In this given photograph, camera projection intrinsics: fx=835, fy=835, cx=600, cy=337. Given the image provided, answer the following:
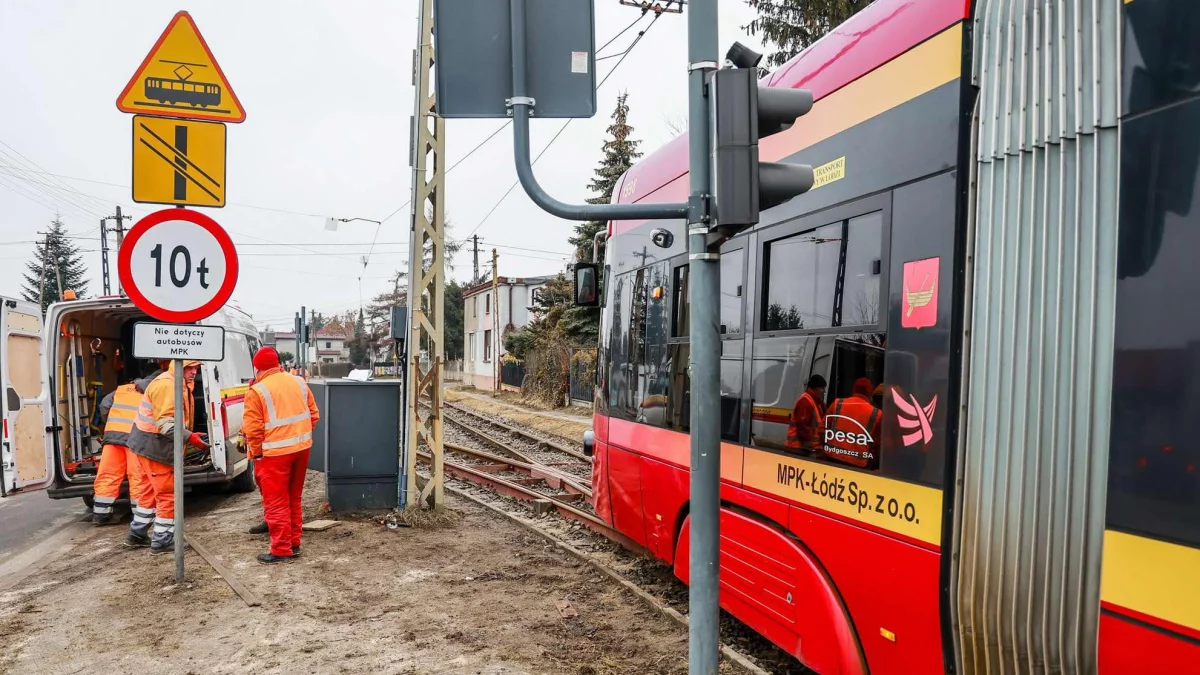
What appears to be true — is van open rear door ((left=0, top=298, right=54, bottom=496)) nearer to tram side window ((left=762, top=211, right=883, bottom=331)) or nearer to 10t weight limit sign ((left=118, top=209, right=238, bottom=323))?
10t weight limit sign ((left=118, top=209, right=238, bottom=323))

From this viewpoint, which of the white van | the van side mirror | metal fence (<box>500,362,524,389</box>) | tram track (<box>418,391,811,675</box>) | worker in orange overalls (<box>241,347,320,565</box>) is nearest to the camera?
tram track (<box>418,391,811,675</box>)

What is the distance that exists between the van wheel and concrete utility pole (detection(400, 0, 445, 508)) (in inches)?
133

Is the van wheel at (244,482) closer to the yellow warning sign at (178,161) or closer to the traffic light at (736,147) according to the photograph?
the yellow warning sign at (178,161)

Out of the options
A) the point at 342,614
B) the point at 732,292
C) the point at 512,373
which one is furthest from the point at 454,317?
the point at 732,292

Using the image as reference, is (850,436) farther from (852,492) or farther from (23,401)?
(23,401)

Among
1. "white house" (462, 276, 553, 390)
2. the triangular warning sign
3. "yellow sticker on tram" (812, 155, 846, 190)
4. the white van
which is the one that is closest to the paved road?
the white van

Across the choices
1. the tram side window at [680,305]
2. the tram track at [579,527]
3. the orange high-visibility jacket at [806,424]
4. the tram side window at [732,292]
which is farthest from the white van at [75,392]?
the orange high-visibility jacket at [806,424]

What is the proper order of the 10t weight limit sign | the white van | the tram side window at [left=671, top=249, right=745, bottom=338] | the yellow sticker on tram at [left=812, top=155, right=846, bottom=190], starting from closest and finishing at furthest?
the yellow sticker on tram at [left=812, top=155, right=846, bottom=190], the tram side window at [left=671, top=249, right=745, bottom=338], the 10t weight limit sign, the white van

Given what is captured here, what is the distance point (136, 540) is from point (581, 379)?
19.1 m

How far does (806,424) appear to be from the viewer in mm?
3984

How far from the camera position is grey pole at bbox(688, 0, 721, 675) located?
9.25 feet

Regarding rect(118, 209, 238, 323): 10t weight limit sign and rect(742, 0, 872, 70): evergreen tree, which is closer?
rect(118, 209, 238, 323): 10t weight limit sign

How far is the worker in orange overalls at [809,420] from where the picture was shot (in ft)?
12.8

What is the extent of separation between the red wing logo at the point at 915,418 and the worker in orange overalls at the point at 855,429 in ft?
0.49
